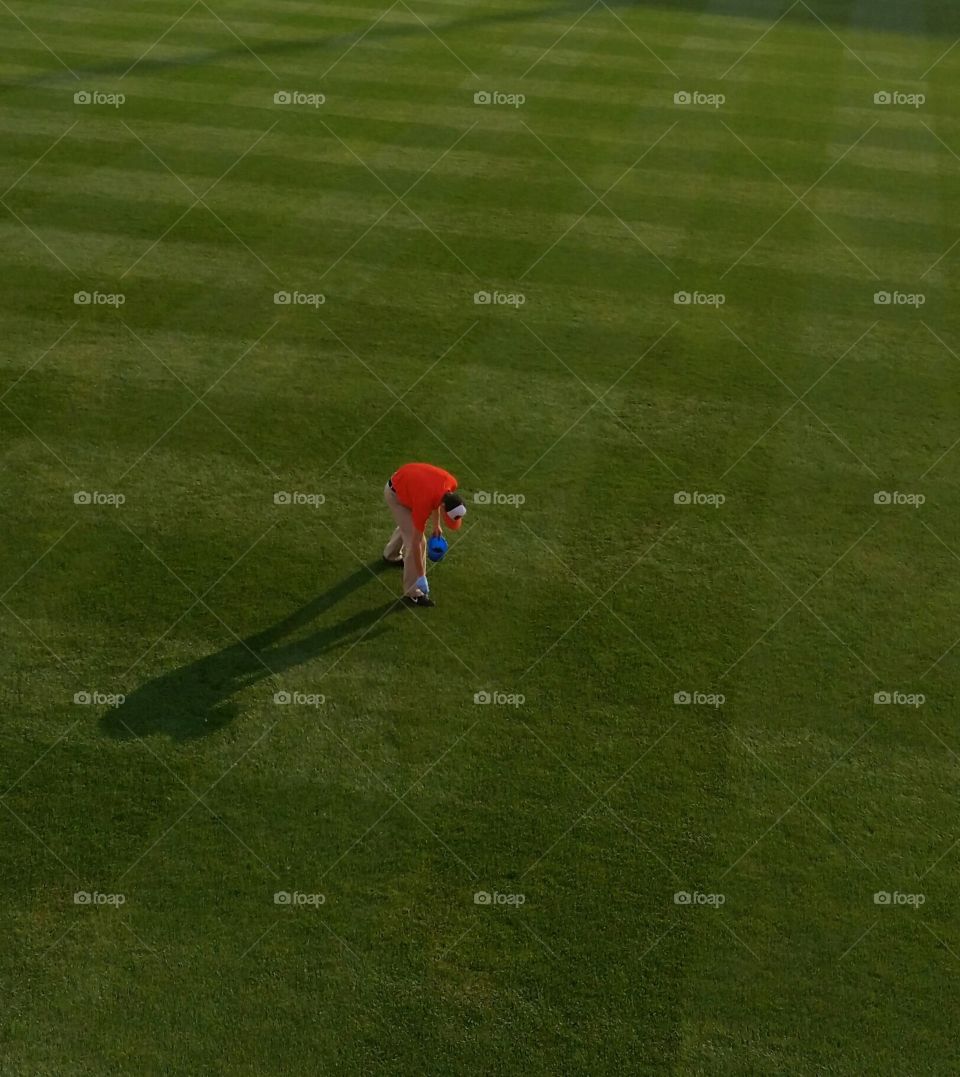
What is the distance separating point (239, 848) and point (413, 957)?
1.72 m

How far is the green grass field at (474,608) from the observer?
7.43 meters

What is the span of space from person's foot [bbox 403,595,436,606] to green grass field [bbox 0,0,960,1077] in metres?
0.21

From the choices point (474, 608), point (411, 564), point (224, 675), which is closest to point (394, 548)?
point (411, 564)

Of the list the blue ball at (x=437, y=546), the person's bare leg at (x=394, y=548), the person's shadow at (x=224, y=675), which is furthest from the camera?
the person's bare leg at (x=394, y=548)

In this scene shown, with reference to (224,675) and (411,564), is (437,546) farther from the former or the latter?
(224,675)

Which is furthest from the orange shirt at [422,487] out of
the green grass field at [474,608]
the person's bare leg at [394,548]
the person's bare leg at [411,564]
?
the green grass field at [474,608]

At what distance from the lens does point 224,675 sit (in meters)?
9.36

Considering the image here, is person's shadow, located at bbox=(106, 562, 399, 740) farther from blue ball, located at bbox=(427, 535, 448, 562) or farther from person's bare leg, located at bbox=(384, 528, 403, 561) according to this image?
blue ball, located at bbox=(427, 535, 448, 562)

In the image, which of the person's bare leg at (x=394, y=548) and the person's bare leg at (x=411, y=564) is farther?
the person's bare leg at (x=394, y=548)

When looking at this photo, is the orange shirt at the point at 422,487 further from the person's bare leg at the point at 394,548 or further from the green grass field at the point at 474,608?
the green grass field at the point at 474,608

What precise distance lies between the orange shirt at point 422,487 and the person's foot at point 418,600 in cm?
90

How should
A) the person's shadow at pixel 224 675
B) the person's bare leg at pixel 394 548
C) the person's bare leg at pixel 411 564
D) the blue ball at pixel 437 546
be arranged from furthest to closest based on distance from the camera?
the person's bare leg at pixel 394 548 < the person's bare leg at pixel 411 564 < the blue ball at pixel 437 546 < the person's shadow at pixel 224 675

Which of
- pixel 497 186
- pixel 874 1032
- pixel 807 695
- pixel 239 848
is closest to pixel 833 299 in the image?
pixel 497 186

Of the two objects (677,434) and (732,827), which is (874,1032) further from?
(677,434)
